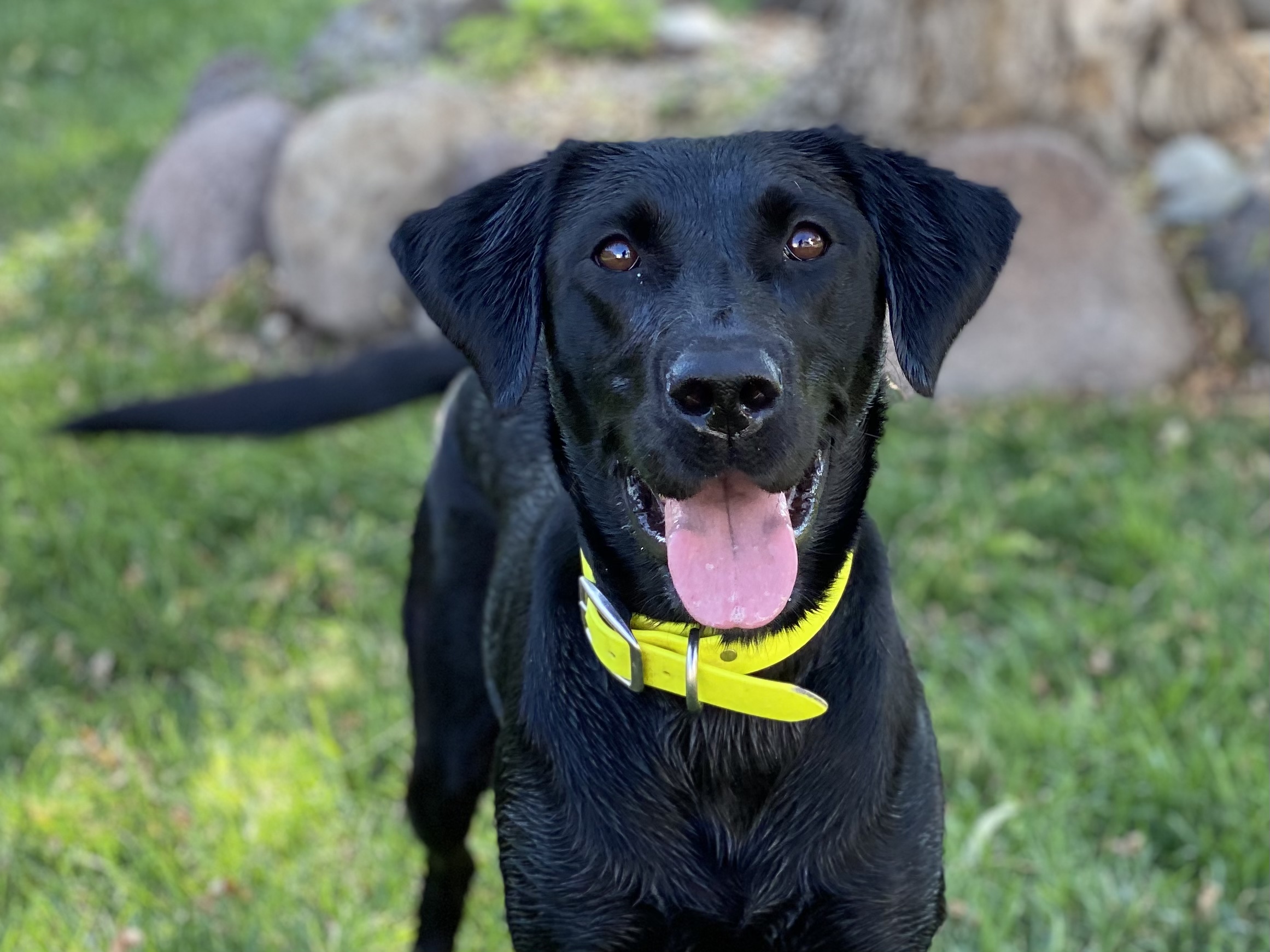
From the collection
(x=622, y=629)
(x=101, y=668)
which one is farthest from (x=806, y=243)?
(x=101, y=668)

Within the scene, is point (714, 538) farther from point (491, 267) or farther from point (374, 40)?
point (374, 40)

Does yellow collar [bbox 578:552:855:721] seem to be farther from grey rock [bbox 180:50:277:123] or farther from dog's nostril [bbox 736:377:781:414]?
grey rock [bbox 180:50:277:123]

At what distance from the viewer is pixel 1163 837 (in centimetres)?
336

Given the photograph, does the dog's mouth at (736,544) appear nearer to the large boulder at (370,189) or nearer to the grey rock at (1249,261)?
the grey rock at (1249,261)

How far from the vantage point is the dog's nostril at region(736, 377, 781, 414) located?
1.89 m

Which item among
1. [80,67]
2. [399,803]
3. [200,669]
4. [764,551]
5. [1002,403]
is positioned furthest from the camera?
[80,67]

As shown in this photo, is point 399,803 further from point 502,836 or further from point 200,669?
point 502,836

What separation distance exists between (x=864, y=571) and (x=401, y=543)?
2.80 m

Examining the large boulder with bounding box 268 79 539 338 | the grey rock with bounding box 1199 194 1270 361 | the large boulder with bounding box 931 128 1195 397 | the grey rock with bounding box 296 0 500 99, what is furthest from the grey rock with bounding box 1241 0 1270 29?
the grey rock with bounding box 296 0 500 99

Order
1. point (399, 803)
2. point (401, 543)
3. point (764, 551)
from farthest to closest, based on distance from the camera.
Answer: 1. point (401, 543)
2. point (399, 803)
3. point (764, 551)

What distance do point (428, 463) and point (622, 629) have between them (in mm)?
3254

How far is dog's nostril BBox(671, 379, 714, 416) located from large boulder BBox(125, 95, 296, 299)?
221 inches

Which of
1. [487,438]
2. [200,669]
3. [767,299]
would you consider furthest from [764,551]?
[200,669]

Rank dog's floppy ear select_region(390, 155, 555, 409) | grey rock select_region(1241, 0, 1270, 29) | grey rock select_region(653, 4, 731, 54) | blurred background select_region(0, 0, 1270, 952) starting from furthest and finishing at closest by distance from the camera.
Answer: grey rock select_region(653, 4, 731, 54) < grey rock select_region(1241, 0, 1270, 29) < blurred background select_region(0, 0, 1270, 952) < dog's floppy ear select_region(390, 155, 555, 409)
